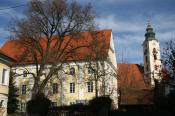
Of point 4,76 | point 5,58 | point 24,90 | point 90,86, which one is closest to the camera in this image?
point 5,58

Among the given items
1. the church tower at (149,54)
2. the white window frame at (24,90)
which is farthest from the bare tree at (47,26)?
the church tower at (149,54)

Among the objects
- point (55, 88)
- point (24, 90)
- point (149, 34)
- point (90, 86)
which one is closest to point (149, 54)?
point (149, 34)

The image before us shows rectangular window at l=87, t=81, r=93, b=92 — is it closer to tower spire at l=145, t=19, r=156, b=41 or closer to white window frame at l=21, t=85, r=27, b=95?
white window frame at l=21, t=85, r=27, b=95

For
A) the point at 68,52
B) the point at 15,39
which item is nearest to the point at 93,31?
the point at 68,52

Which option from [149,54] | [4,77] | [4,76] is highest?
[149,54]

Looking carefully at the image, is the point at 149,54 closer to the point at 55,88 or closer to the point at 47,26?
the point at 55,88

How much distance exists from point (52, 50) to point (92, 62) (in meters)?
7.04

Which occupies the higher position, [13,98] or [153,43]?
[153,43]

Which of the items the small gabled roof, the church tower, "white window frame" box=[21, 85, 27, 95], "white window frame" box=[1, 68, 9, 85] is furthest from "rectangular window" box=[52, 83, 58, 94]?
the church tower

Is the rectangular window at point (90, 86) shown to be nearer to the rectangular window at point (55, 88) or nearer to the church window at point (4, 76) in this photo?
the rectangular window at point (55, 88)

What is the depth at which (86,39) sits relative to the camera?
43.1 metres

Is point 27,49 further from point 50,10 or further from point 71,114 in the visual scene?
point 71,114

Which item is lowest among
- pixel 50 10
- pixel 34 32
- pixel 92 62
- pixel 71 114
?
pixel 71 114

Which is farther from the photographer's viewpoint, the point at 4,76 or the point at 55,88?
the point at 55,88
